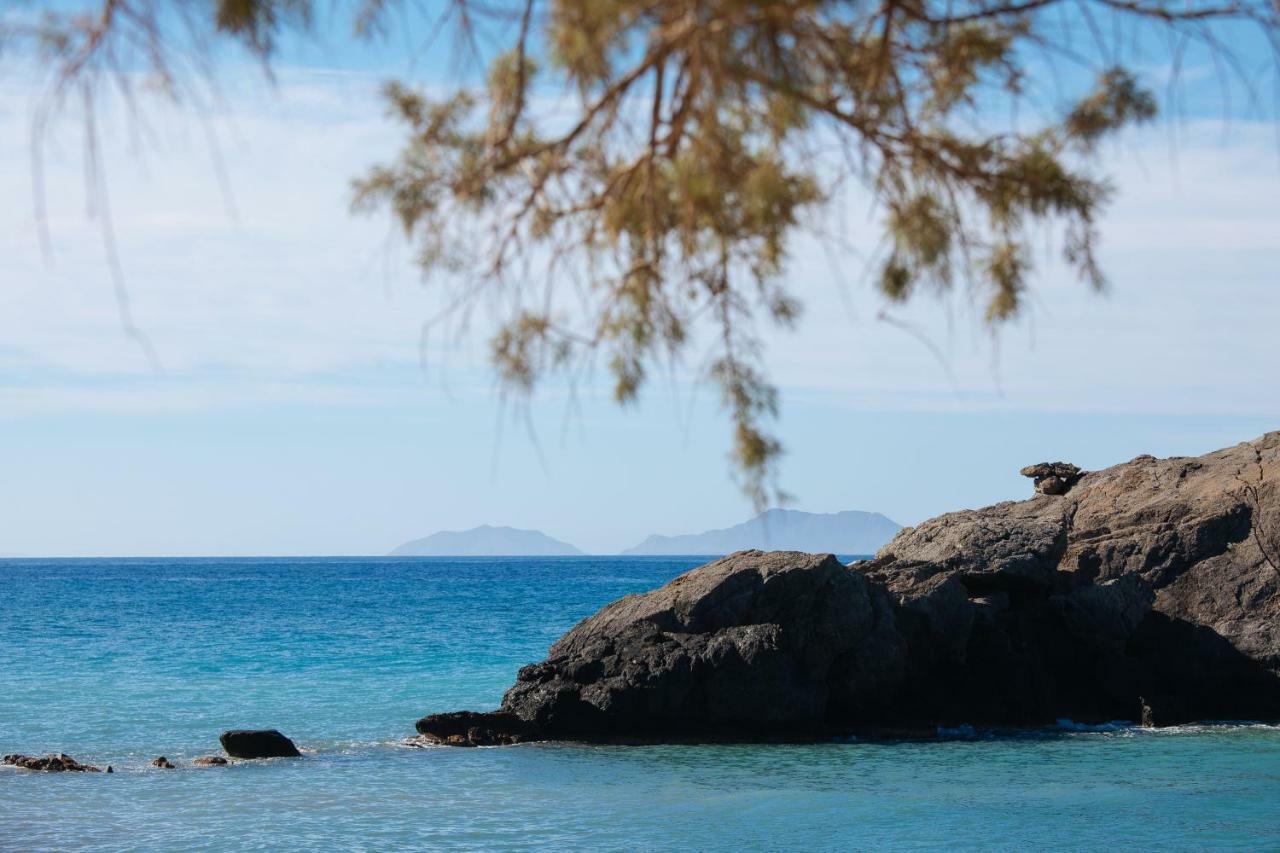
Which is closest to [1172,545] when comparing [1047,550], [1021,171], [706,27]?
[1047,550]

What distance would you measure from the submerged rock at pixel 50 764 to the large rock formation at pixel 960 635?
5.61m

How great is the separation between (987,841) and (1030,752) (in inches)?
212

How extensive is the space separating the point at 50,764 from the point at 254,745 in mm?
3023

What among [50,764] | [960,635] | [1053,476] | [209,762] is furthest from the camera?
[1053,476]

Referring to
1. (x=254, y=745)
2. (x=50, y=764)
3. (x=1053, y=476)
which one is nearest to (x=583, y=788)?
(x=254, y=745)

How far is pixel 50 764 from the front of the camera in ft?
68.3

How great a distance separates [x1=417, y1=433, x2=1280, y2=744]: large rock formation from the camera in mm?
21953

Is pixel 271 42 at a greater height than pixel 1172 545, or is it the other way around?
pixel 271 42

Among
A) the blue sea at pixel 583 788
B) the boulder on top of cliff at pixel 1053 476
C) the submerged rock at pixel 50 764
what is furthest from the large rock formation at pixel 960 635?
the submerged rock at pixel 50 764

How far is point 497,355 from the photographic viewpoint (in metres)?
6.63

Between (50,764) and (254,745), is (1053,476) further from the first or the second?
(50,764)

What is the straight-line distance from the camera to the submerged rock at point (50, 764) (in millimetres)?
20719

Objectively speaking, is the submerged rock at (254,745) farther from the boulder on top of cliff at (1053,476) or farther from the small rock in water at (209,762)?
the boulder on top of cliff at (1053,476)

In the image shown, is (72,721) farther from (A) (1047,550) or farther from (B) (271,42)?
(B) (271,42)
